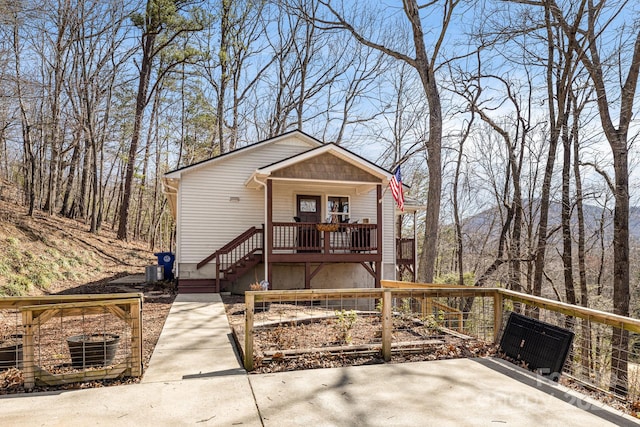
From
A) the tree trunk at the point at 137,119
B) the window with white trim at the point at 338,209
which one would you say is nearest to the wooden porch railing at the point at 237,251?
the window with white trim at the point at 338,209

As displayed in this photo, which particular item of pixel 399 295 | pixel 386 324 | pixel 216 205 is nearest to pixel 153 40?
pixel 216 205

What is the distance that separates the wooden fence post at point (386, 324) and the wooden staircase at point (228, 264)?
7.62m

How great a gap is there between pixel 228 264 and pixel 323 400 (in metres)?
9.43

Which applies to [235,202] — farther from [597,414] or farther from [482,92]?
[597,414]

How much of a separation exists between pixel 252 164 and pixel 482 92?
8.95m

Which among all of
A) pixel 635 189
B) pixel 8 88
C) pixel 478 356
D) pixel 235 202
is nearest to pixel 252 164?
pixel 235 202

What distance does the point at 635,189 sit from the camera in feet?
51.8

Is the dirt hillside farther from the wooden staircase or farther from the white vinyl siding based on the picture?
the white vinyl siding

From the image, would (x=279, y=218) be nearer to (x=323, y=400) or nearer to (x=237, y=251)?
(x=237, y=251)

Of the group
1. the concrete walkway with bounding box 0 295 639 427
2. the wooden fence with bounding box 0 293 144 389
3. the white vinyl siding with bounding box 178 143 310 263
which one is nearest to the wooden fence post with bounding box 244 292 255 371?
the concrete walkway with bounding box 0 295 639 427

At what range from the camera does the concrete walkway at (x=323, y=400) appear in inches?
136

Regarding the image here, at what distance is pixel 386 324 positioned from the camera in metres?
5.23

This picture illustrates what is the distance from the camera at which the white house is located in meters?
12.2

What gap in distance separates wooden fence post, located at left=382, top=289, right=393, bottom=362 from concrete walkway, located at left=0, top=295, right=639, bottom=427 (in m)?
0.27
